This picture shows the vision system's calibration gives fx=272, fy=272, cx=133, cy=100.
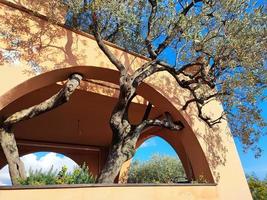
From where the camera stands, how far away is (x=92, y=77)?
7633 mm

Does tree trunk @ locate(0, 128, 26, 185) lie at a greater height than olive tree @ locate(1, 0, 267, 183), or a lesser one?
lesser

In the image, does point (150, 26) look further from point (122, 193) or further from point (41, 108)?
point (122, 193)

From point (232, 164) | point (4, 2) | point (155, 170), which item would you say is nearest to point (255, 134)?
point (232, 164)

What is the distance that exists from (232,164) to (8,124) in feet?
23.2

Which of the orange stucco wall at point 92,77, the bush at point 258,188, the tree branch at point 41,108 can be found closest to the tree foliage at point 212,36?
the orange stucco wall at point 92,77

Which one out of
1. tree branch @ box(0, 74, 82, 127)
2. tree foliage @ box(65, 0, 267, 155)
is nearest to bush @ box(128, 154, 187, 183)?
tree foliage @ box(65, 0, 267, 155)

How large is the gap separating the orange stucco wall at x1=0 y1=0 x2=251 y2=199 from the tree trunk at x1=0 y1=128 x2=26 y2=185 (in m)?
0.62

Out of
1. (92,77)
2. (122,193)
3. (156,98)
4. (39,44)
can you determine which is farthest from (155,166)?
(39,44)

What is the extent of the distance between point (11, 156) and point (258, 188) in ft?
33.4

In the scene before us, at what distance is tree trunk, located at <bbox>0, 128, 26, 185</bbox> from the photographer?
5508 millimetres

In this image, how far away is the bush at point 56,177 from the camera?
520cm

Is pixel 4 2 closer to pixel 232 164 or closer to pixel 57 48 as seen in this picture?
pixel 57 48

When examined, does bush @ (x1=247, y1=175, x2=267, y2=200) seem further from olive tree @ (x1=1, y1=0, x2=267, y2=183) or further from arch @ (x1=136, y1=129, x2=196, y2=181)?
olive tree @ (x1=1, y1=0, x2=267, y2=183)

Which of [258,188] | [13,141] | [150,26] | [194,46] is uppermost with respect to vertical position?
[150,26]
